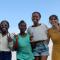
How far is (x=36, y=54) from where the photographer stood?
6.74 meters

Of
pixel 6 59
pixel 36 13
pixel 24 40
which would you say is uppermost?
pixel 36 13

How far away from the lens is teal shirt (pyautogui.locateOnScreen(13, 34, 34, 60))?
6.62m

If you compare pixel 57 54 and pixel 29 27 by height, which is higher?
pixel 29 27

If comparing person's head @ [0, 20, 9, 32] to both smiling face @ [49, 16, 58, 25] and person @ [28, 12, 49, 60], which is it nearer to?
person @ [28, 12, 49, 60]

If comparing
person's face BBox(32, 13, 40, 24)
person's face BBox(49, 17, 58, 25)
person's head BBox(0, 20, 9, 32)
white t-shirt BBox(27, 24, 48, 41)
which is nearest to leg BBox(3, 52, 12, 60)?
person's head BBox(0, 20, 9, 32)

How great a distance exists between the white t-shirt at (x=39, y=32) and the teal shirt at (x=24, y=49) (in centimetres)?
22

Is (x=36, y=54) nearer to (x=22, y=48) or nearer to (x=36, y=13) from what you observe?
(x=22, y=48)

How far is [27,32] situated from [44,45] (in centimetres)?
61

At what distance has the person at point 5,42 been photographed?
6590 mm

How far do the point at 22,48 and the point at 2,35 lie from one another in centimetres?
66

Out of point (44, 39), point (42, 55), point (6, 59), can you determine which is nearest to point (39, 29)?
point (44, 39)

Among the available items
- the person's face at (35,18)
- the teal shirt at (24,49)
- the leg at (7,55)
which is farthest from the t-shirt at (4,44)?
the person's face at (35,18)

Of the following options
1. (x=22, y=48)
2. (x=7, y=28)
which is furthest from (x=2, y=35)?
(x=22, y=48)

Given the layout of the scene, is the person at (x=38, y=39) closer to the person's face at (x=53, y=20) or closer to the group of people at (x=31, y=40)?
the group of people at (x=31, y=40)
